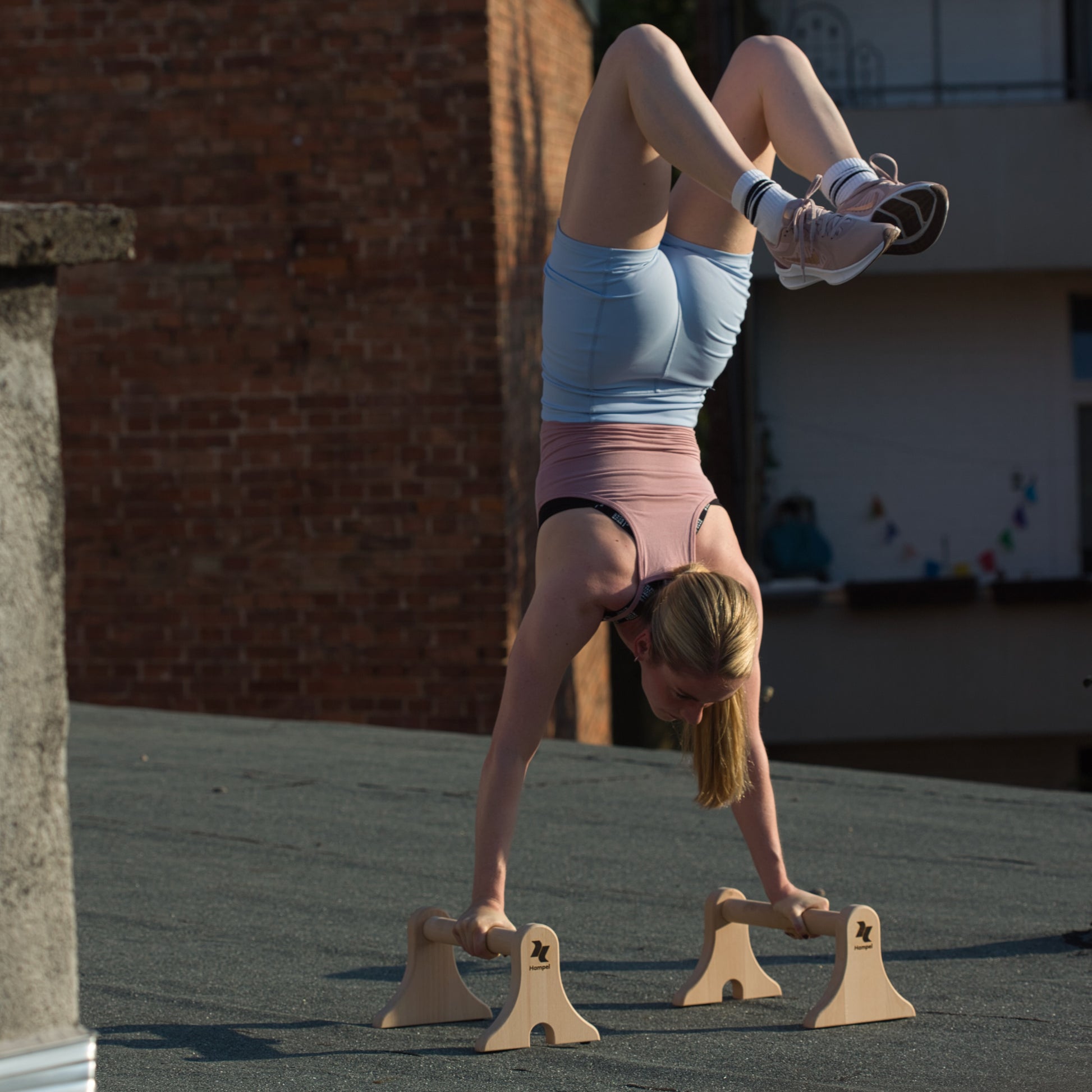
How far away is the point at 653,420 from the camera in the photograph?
3537 millimetres

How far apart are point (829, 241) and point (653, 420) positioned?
2.23 feet

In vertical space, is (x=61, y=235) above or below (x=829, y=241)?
below

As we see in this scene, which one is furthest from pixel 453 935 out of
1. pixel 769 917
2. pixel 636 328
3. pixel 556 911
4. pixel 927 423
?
pixel 927 423

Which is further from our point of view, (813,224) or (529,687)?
(529,687)

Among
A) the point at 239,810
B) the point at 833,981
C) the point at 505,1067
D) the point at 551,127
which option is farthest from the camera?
the point at 551,127

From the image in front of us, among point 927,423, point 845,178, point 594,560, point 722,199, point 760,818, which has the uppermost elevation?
point 927,423

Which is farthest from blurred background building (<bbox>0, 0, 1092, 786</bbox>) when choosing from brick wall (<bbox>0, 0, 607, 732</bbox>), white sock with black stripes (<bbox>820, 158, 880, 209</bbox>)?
white sock with black stripes (<bbox>820, 158, 880, 209</bbox>)

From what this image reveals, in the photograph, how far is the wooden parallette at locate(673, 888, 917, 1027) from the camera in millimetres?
3453

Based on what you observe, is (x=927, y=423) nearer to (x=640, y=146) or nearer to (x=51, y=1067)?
(x=640, y=146)

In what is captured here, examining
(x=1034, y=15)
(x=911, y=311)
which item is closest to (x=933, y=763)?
(x=911, y=311)

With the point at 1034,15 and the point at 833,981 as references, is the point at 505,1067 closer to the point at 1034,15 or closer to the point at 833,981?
the point at 833,981

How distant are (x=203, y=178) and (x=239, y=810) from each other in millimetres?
3706

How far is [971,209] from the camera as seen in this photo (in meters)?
13.3

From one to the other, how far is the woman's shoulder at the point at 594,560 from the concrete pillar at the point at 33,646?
4.72ft
